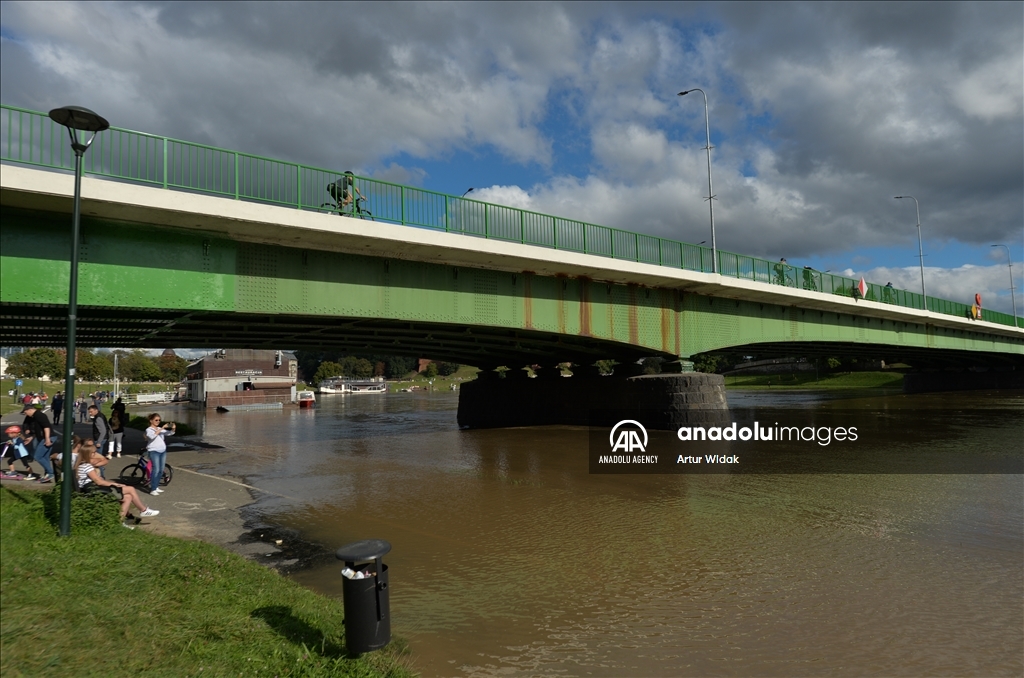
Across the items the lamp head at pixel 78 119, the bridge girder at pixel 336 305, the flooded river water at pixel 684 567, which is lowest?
the flooded river water at pixel 684 567

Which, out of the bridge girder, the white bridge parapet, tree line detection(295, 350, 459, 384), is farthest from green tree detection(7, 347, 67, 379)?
the white bridge parapet

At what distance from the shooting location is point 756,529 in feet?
30.3

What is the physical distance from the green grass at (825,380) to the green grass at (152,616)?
2956 inches

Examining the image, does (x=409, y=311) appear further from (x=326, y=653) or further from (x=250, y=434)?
(x=250, y=434)

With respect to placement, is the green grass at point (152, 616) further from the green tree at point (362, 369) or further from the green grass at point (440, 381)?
the green tree at point (362, 369)

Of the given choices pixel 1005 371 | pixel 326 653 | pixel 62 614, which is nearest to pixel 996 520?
pixel 326 653

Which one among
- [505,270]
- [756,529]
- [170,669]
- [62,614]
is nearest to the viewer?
[170,669]

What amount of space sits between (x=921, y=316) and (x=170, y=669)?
41.4m

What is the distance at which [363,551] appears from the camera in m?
4.57

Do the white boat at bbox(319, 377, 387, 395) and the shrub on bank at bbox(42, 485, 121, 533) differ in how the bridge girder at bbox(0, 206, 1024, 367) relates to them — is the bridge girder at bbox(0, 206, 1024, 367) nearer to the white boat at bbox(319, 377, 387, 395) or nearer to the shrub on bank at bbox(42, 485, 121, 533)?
the shrub on bank at bbox(42, 485, 121, 533)

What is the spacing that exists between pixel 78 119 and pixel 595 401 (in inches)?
851

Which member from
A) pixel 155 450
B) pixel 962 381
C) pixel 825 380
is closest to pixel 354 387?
pixel 825 380

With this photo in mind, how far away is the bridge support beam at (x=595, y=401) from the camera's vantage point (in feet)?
71.7

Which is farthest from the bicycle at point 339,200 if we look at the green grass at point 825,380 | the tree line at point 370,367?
the tree line at point 370,367
